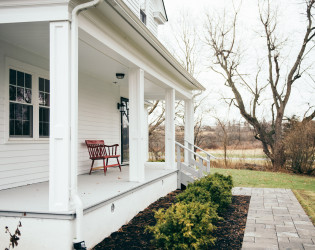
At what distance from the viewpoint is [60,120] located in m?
3.83

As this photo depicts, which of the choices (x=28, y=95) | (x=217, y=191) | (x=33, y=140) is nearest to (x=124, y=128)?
(x=33, y=140)

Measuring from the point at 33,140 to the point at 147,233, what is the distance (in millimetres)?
2860

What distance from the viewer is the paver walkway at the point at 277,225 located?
4643mm

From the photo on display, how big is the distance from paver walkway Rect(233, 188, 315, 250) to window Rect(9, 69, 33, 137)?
14.0 ft

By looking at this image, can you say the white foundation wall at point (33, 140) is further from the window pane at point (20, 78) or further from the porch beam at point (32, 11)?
the porch beam at point (32, 11)

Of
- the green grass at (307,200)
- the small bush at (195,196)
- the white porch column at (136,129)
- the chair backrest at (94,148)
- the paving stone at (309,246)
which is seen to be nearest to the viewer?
the paving stone at (309,246)

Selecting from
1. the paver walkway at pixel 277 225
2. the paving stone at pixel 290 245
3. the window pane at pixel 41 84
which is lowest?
the paver walkway at pixel 277 225

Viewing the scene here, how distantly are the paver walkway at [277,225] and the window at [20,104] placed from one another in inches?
168

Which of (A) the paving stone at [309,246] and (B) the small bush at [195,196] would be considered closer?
(A) the paving stone at [309,246]

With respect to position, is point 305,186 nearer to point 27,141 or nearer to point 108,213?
point 108,213

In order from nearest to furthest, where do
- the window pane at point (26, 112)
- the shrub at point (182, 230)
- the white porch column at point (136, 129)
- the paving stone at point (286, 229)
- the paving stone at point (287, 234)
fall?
the shrub at point (182, 230)
the paving stone at point (287, 234)
the paving stone at point (286, 229)
the window pane at point (26, 112)
the white porch column at point (136, 129)

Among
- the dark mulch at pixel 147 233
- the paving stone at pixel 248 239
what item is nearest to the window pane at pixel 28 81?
the dark mulch at pixel 147 233

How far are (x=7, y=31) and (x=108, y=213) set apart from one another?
309cm

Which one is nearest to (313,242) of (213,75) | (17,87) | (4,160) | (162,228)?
(162,228)
